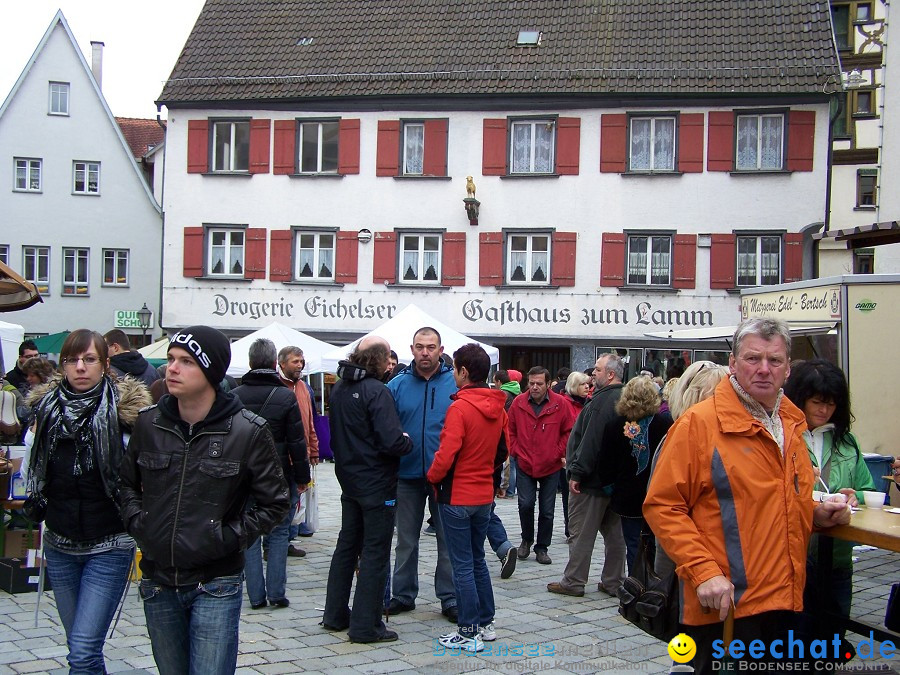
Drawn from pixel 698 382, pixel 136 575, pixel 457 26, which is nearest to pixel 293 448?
pixel 136 575

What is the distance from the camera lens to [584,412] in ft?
25.5

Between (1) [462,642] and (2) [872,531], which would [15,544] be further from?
(2) [872,531]

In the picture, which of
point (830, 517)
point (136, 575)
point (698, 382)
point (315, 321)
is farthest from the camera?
point (315, 321)

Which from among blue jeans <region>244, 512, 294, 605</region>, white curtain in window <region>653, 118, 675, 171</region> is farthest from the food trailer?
white curtain in window <region>653, 118, 675, 171</region>

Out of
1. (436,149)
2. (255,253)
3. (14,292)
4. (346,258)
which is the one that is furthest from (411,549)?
(255,253)

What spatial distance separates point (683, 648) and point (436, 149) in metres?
21.8

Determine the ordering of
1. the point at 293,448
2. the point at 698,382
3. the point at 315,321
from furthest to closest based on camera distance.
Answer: the point at 315,321, the point at 293,448, the point at 698,382

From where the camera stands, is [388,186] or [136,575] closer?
[136,575]

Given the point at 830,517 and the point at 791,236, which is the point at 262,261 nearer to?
the point at 791,236

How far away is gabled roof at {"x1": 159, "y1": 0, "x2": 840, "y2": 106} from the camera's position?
23906 mm

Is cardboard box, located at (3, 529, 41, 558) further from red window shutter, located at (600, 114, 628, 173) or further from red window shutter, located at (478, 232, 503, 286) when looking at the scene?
red window shutter, located at (600, 114, 628, 173)

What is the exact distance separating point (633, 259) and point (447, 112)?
20.0 feet

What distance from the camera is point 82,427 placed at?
4.23 m

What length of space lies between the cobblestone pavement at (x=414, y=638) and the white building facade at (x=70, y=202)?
27.0 m
